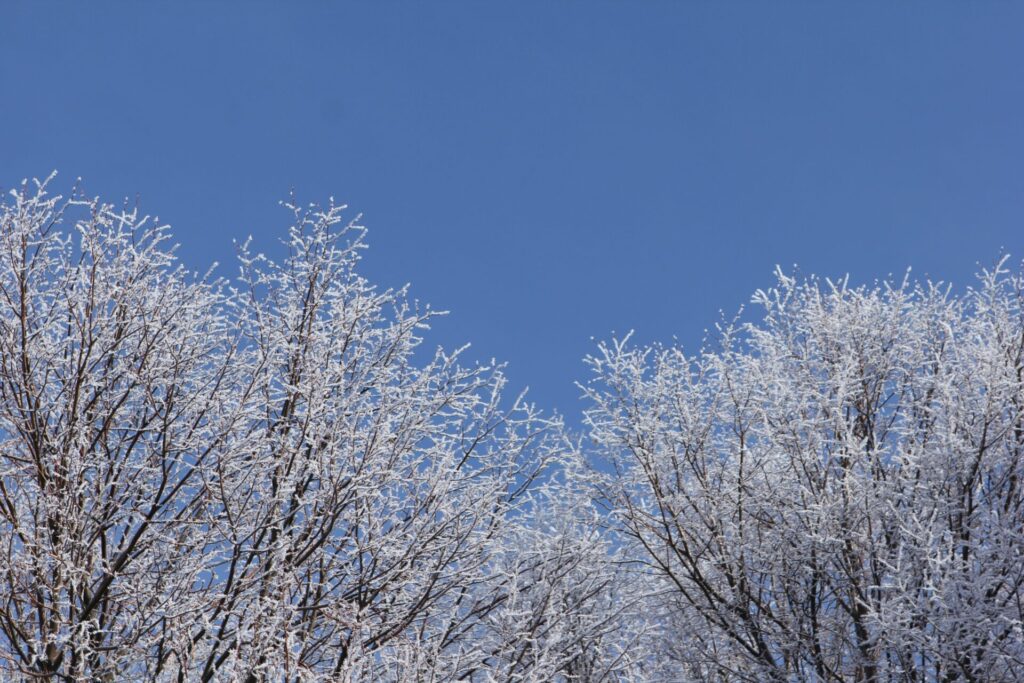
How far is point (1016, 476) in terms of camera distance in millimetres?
10930

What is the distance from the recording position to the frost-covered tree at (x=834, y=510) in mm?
9797

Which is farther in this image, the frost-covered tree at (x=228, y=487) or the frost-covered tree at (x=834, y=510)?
the frost-covered tree at (x=834, y=510)

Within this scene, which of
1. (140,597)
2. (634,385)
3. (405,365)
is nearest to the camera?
(140,597)

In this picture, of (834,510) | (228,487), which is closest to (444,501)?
(228,487)

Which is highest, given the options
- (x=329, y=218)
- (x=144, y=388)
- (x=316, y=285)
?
(x=329, y=218)

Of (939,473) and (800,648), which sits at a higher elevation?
(939,473)

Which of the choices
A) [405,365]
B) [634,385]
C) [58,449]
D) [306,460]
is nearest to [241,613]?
[306,460]

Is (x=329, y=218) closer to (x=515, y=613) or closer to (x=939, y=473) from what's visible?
(x=515, y=613)

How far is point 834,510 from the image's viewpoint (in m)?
10.8

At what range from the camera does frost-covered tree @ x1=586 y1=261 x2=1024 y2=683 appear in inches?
386

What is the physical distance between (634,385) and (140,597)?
260 inches

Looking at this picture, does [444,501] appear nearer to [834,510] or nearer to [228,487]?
[228,487]

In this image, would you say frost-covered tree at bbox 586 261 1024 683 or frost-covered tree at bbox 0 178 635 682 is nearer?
frost-covered tree at bbox 0 178 635 682

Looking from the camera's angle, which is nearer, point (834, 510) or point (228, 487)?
point (228, 487)
